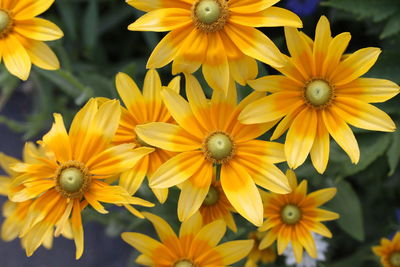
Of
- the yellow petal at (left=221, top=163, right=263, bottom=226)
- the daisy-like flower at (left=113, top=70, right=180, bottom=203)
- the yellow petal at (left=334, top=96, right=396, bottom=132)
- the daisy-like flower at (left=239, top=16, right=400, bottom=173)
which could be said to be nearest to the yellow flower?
the daisy-like flower at (left=113, top=70, right=180, bottom=203)

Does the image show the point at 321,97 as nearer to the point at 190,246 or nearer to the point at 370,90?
the point at 370,90

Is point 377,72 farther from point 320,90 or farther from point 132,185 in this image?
point 132,185

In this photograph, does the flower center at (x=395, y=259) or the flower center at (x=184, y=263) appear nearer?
the flower center at (x=184, y=263)

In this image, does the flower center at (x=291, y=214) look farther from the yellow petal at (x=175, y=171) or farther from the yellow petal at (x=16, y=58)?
the yellow petal at (x=16, y=58)

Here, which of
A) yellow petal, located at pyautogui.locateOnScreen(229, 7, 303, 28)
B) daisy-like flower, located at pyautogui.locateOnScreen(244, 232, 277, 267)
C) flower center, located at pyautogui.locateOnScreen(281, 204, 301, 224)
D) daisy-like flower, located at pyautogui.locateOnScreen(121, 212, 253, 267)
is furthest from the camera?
daisy-like flower, located at pyautogui.locateOnScreen(244, 232, 277, 267)

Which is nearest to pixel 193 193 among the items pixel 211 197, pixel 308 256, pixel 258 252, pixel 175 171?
pixel 175 171

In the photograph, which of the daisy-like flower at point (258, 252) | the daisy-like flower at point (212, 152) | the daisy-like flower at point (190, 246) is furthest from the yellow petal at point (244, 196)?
the daisy-like flower at point (258, 252)

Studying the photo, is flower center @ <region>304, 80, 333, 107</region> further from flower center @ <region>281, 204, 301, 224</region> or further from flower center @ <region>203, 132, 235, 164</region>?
flower center @ <region>281, 204, 301, 224</region>
